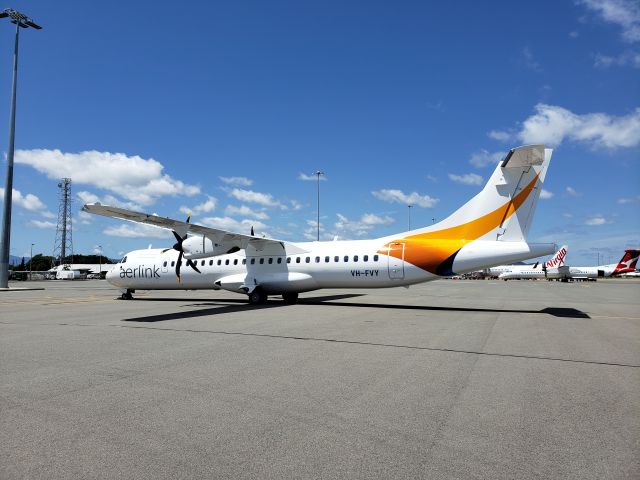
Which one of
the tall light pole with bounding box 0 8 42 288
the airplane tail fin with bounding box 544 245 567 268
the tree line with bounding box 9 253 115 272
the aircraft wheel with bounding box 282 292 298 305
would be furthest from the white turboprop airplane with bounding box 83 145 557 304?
the tree line with bounding box 9 253 115 272

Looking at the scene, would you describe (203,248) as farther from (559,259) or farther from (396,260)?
(559,259)

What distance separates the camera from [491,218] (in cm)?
1778

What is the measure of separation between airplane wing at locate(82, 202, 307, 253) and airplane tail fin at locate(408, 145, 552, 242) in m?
8.44

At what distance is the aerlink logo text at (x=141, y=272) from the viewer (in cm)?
2613

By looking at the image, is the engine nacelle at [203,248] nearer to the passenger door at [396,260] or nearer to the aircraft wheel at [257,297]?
the aircraft wheel at [257,297]

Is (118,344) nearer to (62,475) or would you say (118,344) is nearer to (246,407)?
(246,407)

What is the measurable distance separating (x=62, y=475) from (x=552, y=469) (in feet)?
13.8

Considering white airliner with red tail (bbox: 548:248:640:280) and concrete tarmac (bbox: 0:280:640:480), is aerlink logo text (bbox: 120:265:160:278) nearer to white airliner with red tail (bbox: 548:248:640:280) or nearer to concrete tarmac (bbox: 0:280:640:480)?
concrete tarmac (bbox: 0:280:640:480)

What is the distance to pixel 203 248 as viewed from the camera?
71.4 feet

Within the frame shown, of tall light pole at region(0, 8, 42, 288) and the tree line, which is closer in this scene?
tall light pole at region(0, 8, 42, 288)

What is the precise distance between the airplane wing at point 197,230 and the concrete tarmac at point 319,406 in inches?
308

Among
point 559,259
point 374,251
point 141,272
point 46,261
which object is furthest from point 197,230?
point 46,261

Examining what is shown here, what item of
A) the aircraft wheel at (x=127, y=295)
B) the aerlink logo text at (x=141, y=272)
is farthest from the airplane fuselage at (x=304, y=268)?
the aircraft wheel at (x=127, y=295)

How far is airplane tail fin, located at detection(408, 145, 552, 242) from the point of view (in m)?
16.9
